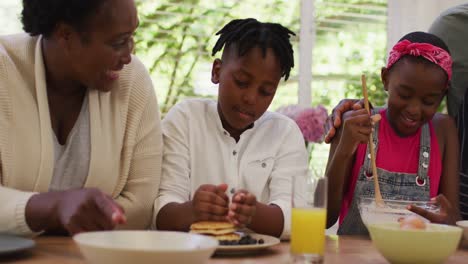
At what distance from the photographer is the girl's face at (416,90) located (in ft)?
6.57

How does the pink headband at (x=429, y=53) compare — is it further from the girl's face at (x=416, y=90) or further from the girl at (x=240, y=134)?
the girl at (x=240, y=134)

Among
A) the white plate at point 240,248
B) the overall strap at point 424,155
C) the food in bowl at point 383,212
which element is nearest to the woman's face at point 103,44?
the white plate at point 240,248

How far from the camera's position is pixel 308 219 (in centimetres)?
132

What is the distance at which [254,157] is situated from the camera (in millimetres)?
1949

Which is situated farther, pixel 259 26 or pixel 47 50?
pixel 259 26

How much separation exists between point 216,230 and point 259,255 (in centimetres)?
12

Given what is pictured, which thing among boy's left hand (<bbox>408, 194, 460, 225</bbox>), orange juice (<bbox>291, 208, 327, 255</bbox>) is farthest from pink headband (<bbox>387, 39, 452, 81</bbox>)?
orange juice (<bbox>291, 208, 327, 255</bbox>)

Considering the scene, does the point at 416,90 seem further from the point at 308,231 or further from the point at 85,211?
the point at 85,211

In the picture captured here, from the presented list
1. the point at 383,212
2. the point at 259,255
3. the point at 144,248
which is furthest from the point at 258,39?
the point at 144,248

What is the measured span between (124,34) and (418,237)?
81 cm

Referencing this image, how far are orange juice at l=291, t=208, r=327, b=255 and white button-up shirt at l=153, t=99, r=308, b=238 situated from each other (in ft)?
1.77

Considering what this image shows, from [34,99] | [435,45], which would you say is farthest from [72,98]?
[435,45]

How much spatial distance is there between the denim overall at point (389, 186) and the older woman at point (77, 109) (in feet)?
2.13

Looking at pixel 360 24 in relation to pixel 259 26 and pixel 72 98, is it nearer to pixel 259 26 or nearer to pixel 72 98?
pixel 259 26
